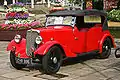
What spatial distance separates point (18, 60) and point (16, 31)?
28.0 ft

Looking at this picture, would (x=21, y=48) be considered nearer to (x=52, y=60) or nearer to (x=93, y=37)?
(x=52, y=60)

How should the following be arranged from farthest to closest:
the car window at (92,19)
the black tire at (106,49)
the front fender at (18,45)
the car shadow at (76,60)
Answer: the black tire at (106,49), the car window at (92,19), the car shadow at (76,60), the front fender at (18,45)

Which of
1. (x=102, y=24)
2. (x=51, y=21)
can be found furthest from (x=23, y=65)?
(x=102, y=24)

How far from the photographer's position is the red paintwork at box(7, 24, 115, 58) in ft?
28.5

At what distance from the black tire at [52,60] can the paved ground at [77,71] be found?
170mm

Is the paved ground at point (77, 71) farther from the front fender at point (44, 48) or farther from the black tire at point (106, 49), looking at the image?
the front fender at point (44, 48)

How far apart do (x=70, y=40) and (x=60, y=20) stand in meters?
0.94

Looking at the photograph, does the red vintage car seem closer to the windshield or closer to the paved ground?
the windshield

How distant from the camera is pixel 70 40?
9336 millimetres

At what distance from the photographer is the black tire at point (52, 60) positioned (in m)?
8.28

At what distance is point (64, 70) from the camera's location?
8.95 meters

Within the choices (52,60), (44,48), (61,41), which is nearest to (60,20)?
(61,41)

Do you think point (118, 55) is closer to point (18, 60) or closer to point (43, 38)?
point (43, 38)

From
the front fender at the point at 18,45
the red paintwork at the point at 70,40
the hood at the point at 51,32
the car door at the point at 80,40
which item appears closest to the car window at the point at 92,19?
the red paintwork at the point at 70,40
